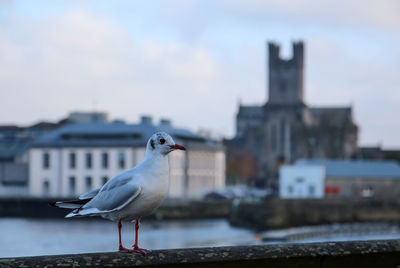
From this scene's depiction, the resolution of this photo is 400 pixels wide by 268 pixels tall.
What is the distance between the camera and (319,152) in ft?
411

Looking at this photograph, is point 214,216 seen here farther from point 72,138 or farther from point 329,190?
point 72,138

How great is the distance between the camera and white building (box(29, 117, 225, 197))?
81.6 metres

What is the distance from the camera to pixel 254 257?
5.48 m

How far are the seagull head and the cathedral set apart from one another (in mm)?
119697

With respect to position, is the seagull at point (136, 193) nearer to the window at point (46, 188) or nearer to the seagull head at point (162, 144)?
the seagull head at point (162, 144)

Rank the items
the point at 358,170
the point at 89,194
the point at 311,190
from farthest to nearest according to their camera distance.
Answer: the point at 358,170, the point at 311,190, the point at 89,194

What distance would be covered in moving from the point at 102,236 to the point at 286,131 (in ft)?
278

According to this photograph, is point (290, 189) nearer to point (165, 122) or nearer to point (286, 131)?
point (165, 122)

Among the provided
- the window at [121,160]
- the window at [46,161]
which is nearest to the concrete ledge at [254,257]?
the window at [121,160]

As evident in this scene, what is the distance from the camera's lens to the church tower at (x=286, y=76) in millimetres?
148250

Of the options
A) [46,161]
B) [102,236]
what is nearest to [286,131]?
[46,161]

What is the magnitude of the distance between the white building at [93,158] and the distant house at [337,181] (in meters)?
12.5

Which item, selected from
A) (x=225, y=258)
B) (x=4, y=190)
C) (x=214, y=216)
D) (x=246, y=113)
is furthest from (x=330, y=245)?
(x=246, y=113)

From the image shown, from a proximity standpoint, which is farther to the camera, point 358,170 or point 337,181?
point 358,170
